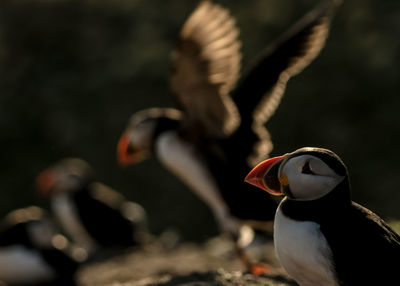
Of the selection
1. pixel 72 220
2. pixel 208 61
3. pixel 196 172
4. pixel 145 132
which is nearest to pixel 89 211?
pixel 72 220

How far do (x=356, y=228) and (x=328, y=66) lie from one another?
1213 centimetres

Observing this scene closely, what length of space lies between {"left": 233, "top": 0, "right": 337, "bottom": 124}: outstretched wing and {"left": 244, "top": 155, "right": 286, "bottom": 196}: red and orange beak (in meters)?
2.50

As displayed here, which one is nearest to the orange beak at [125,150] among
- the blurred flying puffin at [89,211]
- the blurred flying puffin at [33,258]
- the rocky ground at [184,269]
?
the rocky ground at [184,269]

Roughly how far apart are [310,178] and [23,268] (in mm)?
5335

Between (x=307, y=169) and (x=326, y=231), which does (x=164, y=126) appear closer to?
(x=307, y=169)

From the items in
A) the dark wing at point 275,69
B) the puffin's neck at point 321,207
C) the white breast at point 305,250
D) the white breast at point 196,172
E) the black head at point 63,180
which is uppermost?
the black head at point 63,180

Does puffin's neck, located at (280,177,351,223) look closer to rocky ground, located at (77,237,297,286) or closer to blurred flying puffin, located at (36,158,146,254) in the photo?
rocky ground, located at (77,237,297,286)

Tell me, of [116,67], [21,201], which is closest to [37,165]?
[21,201]

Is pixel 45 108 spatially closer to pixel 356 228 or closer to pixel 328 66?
pixel 328 66

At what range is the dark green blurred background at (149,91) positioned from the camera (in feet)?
44.9

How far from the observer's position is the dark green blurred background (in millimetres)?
13680

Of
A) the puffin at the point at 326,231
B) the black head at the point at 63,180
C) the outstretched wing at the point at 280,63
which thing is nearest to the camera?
the puffin at the point at 326,231

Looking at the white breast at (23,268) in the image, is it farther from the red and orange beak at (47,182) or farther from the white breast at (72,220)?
the red and orange beak at (47,182)

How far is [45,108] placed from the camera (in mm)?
16469
